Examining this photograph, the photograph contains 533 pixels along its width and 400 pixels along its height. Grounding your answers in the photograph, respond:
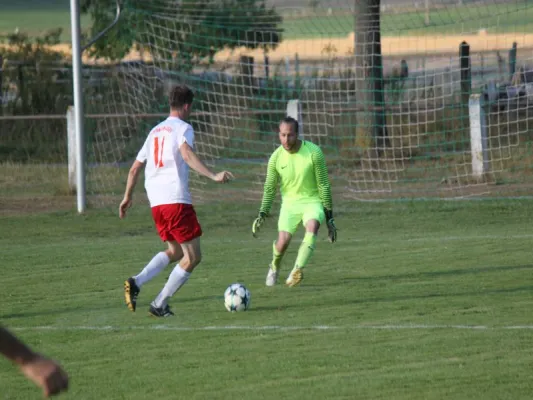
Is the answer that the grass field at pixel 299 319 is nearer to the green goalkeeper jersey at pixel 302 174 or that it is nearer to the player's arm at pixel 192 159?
the green goalkeeper jersey at pixel 302 174

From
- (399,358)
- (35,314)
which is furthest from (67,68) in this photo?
(399,358)

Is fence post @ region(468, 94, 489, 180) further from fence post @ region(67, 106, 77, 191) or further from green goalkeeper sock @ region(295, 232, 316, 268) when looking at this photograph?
green goalkeeper sock @ region(295, 232, 316, 268)

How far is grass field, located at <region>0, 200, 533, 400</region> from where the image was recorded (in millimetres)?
7465

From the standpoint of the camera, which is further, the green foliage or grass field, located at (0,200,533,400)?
the green foliage

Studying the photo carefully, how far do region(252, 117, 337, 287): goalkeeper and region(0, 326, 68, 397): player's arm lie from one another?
300 inches

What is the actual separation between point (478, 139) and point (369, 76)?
2.59m

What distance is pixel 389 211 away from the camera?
1845cm

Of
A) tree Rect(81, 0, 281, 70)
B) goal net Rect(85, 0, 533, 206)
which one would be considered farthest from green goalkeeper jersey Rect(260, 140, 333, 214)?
tree Rect(81, 0, 281, 70)

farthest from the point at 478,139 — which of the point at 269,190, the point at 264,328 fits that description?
the point at 264,328

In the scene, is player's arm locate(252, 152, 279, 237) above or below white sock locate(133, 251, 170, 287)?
above

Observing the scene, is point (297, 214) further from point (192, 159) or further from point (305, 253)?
point (192, 159)

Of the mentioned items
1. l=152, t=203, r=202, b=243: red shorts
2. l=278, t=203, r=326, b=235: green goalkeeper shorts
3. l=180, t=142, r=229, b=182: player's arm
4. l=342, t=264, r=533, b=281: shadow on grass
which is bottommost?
l=342, t=264, r=533, b=281: shadow on grass

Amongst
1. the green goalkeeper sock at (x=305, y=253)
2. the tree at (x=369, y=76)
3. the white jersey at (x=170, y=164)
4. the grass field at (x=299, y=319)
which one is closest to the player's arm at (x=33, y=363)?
the grass field at (x=299, y=319)

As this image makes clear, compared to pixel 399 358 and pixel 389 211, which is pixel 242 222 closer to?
pixel 389 211
